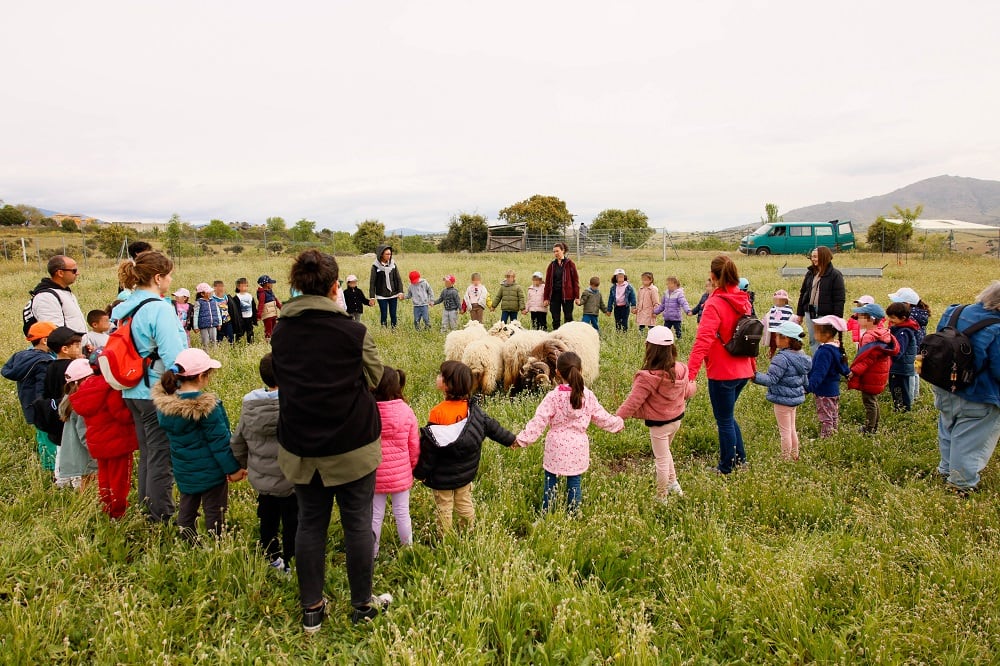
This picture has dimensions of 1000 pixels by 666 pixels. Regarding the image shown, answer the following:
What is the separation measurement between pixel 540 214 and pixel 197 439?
45.8 metres

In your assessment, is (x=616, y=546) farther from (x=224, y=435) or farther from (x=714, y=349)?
(x=224, y=435)

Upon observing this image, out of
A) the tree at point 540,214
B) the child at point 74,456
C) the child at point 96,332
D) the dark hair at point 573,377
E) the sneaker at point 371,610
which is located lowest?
the sneaker at point 371,610

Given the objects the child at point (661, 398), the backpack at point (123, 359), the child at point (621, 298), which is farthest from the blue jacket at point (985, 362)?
the child at point (621, 298)

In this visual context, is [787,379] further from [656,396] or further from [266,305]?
[266,305]

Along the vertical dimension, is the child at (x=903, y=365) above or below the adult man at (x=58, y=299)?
below

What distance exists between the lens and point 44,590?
116 inches

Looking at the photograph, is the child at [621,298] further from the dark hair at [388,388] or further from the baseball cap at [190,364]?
the baseball cap at [190,364]

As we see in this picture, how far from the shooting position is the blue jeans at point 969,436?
4465 millimetres

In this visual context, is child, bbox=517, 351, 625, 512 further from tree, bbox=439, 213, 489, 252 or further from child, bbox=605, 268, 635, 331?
tree, bbox=439, 213, 489, 252

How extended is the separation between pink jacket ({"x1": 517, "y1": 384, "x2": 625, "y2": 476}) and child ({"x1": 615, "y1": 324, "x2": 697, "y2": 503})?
16.9 inches

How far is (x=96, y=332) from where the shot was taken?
585 centimetres

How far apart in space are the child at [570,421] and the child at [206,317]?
8.28m

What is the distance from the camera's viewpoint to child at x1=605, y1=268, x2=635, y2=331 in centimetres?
1139

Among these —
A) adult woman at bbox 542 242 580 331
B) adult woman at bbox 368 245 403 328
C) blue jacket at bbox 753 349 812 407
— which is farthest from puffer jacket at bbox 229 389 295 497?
adult woman at bbox 368 245 403 328
